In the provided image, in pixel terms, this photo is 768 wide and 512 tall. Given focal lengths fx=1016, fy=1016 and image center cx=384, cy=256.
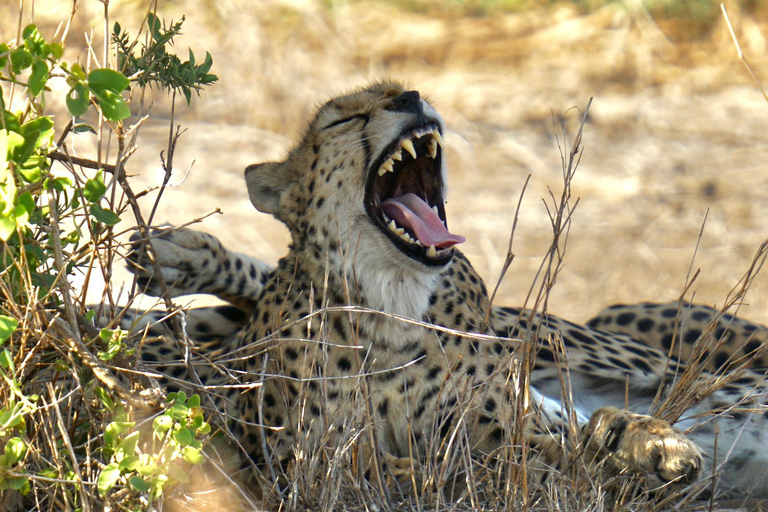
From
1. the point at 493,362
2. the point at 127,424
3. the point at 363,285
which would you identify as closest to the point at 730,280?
the point at 493,362

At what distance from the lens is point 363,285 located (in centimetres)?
264

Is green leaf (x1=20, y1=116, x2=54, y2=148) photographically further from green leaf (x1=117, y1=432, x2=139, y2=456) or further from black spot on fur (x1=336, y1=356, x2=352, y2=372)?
black spot on fur (x1=336, y1=356, x2=352, y2=372)

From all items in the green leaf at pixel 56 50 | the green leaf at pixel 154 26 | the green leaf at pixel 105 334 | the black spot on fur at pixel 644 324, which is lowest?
the black spot on fur at pixel 644 324

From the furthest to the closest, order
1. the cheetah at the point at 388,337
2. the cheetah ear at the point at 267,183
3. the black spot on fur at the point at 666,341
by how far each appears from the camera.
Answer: the black spot on fur at the point at 666,341, the cheetah ear at the point at 267,183, the cheetah at the point at 388,337

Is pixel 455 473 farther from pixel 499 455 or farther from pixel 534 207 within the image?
pixel 534 207

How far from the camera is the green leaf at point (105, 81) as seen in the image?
1792 mm

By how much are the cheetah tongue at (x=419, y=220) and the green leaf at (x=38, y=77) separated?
1.16 m

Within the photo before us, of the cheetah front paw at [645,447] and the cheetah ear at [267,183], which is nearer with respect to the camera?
the cheetah front paw at [645,447]

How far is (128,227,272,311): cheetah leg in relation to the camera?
3.28m

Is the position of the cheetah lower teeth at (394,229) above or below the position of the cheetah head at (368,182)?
below

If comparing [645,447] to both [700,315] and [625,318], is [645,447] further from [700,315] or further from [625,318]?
[625,318]

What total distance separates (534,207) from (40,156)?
4.06 m

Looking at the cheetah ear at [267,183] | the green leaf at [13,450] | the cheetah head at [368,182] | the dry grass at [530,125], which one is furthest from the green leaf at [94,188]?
the dry grass at [530,125]

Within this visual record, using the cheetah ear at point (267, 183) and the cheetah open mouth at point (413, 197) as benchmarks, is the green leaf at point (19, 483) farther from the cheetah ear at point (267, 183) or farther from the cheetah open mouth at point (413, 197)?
the cheetah ear at point (267, 183)
